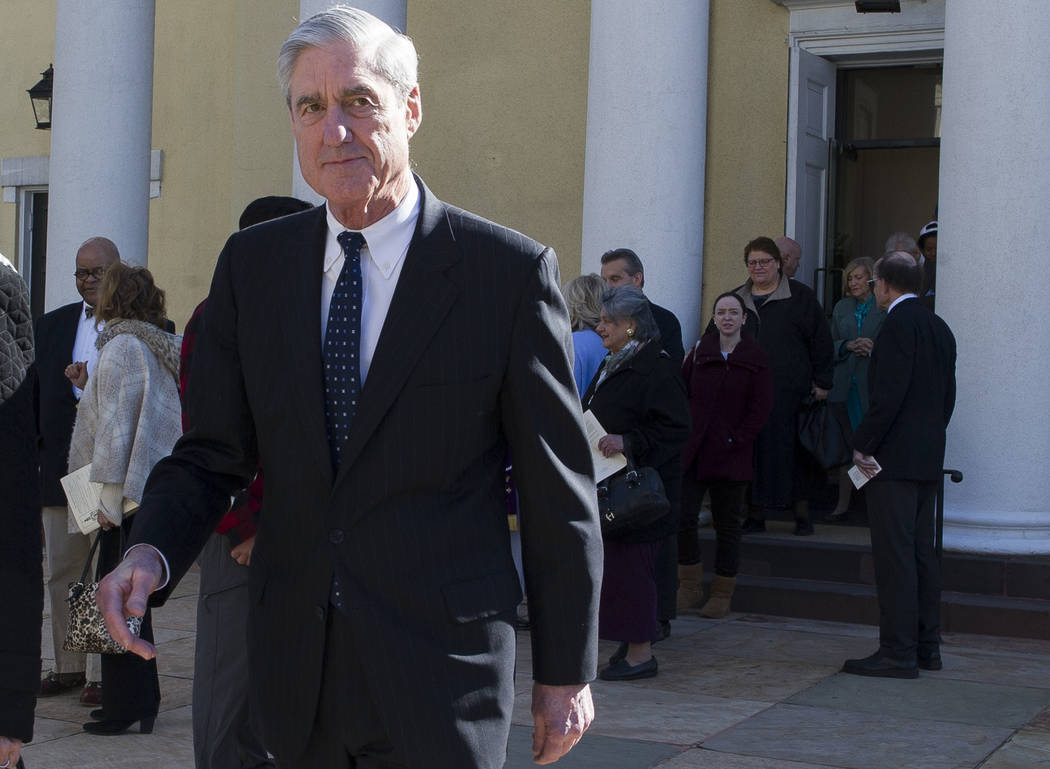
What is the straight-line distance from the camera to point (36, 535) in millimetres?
2594

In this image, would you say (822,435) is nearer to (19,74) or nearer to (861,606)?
(861,606)

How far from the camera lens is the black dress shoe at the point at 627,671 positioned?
22.2 feet

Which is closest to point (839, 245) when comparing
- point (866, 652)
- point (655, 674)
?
point (866, 652)

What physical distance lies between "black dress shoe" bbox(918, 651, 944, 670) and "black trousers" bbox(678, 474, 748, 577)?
1.39 m

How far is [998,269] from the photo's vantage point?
7.99 m

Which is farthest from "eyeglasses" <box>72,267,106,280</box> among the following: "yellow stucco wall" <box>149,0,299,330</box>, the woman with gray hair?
"yellow stucco wall" <box>149,0,299,330</box>

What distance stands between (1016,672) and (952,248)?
8.23 ft

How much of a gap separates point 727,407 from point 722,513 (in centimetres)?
60

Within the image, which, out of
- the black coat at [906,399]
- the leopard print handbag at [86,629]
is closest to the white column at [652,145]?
the black coat at [906,399]

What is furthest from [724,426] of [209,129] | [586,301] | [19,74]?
[19,74]

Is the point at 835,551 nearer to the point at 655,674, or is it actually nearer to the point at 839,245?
the point at 655,674

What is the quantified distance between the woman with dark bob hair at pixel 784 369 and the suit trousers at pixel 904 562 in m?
2.10

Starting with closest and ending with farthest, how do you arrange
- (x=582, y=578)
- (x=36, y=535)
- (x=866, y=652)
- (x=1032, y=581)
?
(x=582, y=578)
(x=36, y=535)
(x=866, y=652)
(x=1032, y=581)

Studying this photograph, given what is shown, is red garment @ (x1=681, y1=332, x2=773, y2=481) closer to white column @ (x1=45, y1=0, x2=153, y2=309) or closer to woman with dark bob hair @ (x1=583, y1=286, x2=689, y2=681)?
woman with dark bob hair @ (x1=583, y1=286, x2=689, y2=681)
